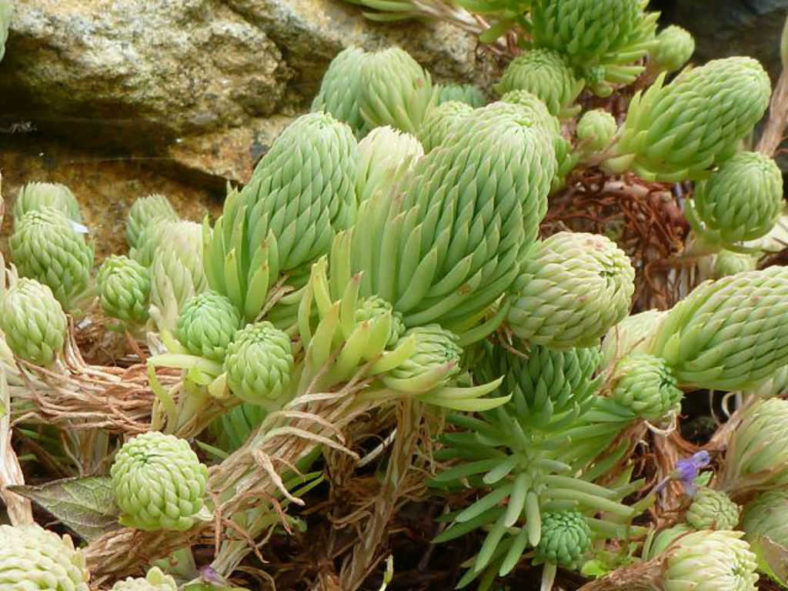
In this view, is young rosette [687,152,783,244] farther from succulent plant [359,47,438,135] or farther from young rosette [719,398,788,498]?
succulent plant [359,47,438,135]

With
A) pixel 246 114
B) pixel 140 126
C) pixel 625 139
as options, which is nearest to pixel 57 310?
pixel 140 126

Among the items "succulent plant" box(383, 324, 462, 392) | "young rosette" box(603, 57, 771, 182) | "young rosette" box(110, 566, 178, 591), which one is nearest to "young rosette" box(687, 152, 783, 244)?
"young rosette" box(603, 57, 771, 182)

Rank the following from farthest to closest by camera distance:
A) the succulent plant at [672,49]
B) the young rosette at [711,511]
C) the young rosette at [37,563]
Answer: the succulent plant at [672,49], the young rosette at [711,511], the young rosette at [37,563]

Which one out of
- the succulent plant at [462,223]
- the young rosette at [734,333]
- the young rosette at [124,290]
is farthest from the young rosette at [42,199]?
the young rosette at [734,333]

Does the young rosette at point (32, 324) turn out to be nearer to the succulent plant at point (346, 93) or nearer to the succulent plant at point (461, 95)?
the succulent plant at point (346, 93)

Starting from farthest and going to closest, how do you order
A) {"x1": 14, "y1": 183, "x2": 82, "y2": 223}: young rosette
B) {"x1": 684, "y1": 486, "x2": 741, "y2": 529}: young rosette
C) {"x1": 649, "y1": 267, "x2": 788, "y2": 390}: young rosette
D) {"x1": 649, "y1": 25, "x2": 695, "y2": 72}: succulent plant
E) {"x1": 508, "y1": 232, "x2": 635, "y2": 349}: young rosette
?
{"x1": 649, "y1": 25, "x2": 695, "y2": 72}: succulent plant, {"x1": 14, "y1": 183, "x2": 82, "y2": 223}: young rosette, {"x1": 684, "y1": 486, "x2": 741, "y2": 529}: young rosette, {"x1": 649, "y1": 267, "x2": 788, "y2": 390}: young rosette, {"x1": 508, "y1": 232, "x2": 635, "y2": 349}: young rosette
